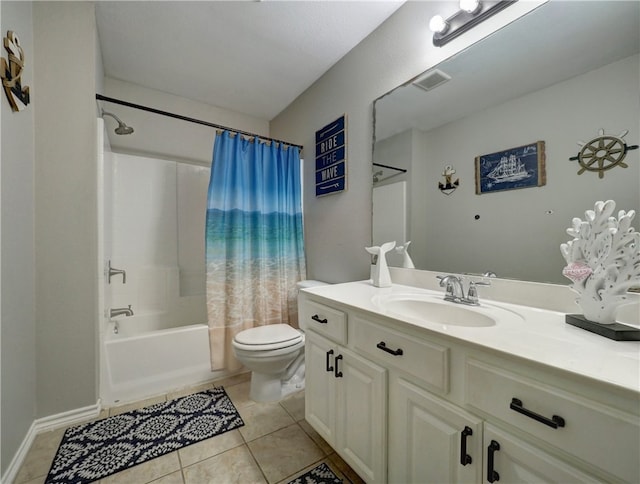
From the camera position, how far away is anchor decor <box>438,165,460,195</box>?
1324 mm

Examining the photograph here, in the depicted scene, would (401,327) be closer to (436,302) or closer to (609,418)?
(436,302)

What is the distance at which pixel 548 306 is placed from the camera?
39.5 inches

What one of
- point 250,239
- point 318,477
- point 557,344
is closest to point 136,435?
point 318,477

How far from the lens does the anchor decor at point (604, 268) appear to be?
721 mm

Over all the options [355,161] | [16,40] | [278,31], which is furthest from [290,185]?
[16,40]

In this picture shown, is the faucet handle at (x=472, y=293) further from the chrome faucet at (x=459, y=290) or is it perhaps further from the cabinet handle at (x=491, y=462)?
the cabinet handle at (x=491, y=462)

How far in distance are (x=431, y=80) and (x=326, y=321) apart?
1.36m

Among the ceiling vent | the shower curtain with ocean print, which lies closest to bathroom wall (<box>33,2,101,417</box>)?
the shower curtain with ocean print

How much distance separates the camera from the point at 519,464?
25.3 inches

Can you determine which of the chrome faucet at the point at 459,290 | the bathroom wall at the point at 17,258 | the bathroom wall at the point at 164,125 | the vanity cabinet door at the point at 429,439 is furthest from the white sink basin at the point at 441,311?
the bathroom wall at the point at 164,125

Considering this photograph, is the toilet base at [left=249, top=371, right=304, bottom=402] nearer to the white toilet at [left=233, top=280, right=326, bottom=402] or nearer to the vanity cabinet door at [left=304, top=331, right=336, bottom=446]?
the white toilet at [left=233, top=280, right=326, bottom=402]

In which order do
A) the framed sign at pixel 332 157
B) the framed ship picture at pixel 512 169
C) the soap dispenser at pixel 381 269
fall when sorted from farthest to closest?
1. the framed sign at pixel 332 157
2. the soap dispenser at pixel 381 269
3. the framed ship picture at pixel 512 169

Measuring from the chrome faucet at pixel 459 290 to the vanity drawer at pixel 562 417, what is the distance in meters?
0.46

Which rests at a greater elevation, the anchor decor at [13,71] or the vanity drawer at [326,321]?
the anchor decor at [13,71]
